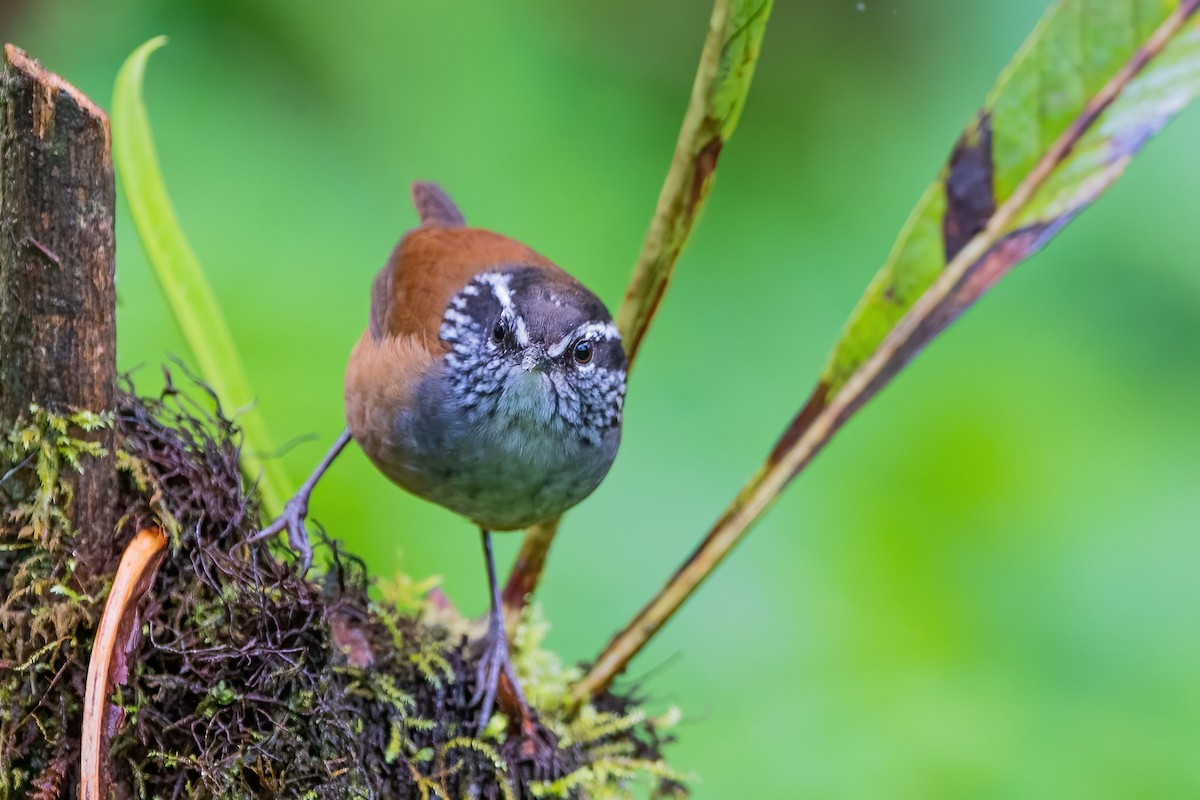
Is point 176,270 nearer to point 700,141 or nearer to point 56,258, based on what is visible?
point 56,258

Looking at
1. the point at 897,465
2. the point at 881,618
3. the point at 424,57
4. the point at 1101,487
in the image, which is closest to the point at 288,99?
the point at 424,57

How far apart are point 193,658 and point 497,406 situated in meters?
0.69

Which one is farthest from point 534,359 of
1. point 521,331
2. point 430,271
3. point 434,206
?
point 434,206

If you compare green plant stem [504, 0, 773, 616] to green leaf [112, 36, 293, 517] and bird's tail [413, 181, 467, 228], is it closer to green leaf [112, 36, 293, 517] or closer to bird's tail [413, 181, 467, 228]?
green leaf [112, 36, 293, 517]

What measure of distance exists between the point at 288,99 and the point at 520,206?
81 cm

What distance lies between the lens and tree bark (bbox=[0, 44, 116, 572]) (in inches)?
44.8

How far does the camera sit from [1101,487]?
2.96 metres

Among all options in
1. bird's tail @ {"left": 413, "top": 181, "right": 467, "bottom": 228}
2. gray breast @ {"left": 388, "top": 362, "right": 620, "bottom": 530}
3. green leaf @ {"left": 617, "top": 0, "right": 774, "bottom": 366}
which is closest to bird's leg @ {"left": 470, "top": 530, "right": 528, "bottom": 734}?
gray breast @ {"left": 388, "top": 362, "right": 620, "bottom": 530}

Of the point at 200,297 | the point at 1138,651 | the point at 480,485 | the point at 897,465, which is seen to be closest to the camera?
the point at 480,485

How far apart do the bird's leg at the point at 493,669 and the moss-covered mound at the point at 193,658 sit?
80 millimetres

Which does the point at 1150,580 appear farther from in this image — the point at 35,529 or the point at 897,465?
the point at 35,529

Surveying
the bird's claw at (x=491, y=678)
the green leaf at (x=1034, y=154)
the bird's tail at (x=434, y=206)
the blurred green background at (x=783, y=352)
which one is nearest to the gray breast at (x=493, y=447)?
the bird's claw at (x=491, y=678)

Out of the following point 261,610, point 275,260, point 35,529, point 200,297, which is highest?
point 275,260

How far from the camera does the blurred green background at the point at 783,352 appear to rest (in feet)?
9.12
